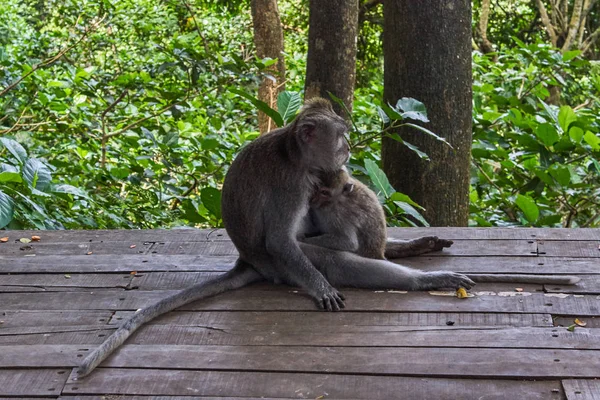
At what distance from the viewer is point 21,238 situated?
13.5ft

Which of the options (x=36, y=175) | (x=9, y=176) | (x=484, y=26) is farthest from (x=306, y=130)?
(x=484, y=26)

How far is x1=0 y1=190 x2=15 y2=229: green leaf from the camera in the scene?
3640 millimetres

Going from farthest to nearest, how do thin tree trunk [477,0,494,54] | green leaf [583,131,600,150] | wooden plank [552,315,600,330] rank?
thin tree trunk [477,0,494,54], green leaf [583,131,600,150], wooden plank [552,315,600,330]

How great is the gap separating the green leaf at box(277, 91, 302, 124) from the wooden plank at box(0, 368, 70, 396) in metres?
2.22

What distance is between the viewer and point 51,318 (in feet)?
10.1

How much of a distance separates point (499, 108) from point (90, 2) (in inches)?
173

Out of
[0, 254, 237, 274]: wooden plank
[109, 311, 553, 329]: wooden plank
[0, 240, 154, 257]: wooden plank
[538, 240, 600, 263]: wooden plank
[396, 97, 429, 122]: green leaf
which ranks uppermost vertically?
[396, 97, 429, 122]: green leaf

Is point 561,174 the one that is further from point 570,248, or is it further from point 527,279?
point 527,279

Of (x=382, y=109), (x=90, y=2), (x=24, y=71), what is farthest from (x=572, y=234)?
(x=90, y=2)

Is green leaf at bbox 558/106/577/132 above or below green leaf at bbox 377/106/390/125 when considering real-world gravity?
below

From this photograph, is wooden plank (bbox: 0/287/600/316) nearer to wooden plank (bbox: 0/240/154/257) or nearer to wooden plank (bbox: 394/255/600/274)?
wooden plank (bbox: 394/255/600/274)

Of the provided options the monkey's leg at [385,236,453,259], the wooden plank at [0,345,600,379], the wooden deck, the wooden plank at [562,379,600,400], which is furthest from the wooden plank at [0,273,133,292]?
the wooden plank at [562,379,600,400]

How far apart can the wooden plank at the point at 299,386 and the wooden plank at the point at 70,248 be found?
1.36 m

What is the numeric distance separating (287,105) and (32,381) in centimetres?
237
